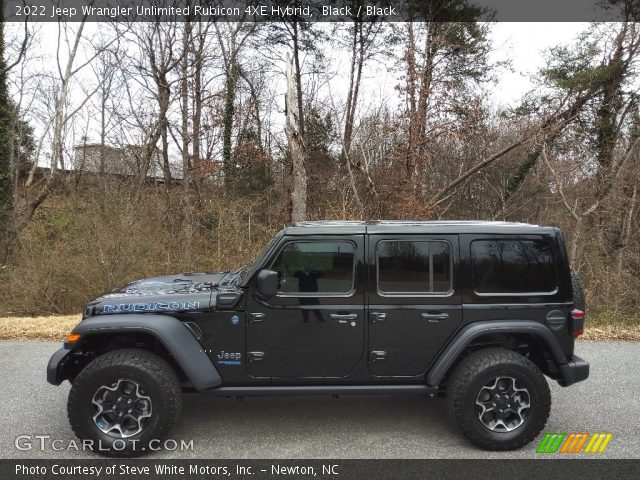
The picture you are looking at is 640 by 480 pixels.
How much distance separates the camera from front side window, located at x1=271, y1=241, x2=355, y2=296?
3.54 metres

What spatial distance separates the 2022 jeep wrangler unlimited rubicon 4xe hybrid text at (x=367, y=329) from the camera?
3393 mm

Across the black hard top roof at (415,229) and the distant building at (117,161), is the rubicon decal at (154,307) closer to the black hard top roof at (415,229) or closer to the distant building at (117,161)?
the black hard top roof at (415,229)

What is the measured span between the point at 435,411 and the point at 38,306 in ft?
29.9

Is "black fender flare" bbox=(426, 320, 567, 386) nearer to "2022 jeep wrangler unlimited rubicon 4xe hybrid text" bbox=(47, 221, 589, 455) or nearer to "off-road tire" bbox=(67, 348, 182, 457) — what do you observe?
"2022 jeep wrangler unlimited rubicon 4xe hybrid text" bbox=(47, 221, 589, 455)

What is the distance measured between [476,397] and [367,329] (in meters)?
0.99

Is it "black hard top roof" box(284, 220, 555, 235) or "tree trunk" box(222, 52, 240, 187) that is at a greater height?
"tree trunk" box(222, 52, 240, 187)

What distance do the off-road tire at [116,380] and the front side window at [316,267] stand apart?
1.20m

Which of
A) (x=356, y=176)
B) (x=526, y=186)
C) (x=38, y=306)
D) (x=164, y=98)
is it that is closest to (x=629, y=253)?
(x=526, y=186)

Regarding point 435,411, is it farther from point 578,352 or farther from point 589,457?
point 578,352

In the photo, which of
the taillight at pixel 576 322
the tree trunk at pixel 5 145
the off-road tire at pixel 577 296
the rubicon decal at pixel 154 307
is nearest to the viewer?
the rubicon decal at pixel 154 307

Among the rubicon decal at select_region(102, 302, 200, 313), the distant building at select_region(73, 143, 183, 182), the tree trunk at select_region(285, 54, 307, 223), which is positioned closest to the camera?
the rubicon decal at select_region(102, 302, 200, 313)

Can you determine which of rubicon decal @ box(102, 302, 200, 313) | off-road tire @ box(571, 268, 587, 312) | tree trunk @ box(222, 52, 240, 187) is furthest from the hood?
tree trunk @ box(222, 52, 240, 187)

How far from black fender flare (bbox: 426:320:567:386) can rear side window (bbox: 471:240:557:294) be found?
0.87 feet

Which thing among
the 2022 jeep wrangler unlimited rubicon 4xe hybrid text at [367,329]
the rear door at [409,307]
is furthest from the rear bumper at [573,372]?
the rear door at [409,307]
